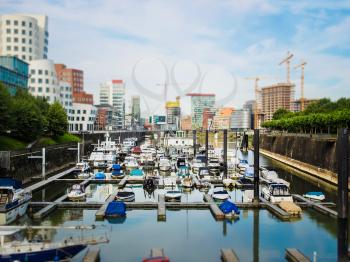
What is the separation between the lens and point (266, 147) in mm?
131500

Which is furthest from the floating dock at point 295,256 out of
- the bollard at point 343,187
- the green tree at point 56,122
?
the green tree at point 56,122

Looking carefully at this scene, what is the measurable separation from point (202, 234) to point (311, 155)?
4746 centimetres

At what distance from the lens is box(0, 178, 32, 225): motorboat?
3019cm

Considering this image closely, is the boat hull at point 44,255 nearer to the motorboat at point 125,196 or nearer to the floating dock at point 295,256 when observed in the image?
A: the floating dock at point 295,256

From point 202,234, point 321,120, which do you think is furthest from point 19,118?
point 321,120

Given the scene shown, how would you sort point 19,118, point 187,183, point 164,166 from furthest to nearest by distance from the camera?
point 164,166, point 19,118, point 187,183

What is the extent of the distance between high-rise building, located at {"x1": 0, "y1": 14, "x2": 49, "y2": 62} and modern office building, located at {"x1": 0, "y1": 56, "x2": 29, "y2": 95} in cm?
2684

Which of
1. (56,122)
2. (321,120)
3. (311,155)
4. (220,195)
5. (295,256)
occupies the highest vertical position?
(321,120)

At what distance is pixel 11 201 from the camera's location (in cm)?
3134

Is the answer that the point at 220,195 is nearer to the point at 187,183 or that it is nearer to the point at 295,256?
the point at 187,183

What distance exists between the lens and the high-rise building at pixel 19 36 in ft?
446

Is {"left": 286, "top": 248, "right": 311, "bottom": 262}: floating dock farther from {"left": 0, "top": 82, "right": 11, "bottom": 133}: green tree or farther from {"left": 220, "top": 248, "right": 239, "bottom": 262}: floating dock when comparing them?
{"left": 0, "top": 82, "right": 11, "bottom": 133}: green tree

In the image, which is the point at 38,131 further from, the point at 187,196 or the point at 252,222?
the point at 252,222

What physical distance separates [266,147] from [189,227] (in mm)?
103968
